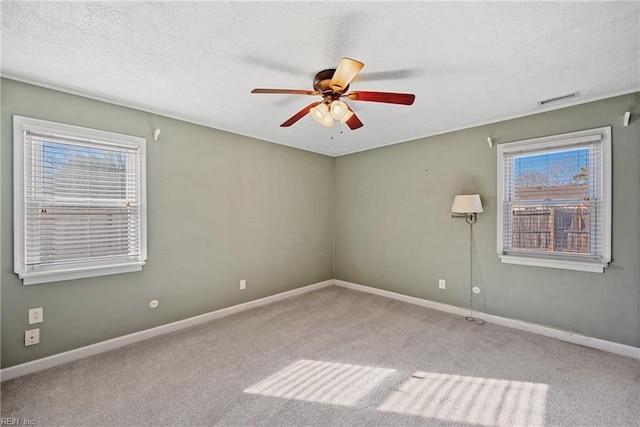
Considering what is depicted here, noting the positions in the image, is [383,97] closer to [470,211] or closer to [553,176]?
[470,211]

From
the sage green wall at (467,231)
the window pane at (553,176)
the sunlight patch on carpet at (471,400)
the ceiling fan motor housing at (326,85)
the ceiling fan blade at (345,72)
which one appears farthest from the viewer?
the window pane at (553,176)

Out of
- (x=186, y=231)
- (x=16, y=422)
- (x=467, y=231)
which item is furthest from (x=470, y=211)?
(x=16, y=422)

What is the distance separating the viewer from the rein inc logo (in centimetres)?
173

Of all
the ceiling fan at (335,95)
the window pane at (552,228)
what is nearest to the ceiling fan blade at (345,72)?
the ceiling fan at (335,95)

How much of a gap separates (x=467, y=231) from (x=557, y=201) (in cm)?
95

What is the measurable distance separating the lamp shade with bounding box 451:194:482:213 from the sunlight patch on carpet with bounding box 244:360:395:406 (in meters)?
2.00

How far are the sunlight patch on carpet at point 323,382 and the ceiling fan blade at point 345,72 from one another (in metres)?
2.25

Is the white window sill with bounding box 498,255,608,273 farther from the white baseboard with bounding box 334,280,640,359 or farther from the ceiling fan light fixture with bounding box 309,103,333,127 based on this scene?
the ceiling fan light fixture with bounding box 309,103,333,127

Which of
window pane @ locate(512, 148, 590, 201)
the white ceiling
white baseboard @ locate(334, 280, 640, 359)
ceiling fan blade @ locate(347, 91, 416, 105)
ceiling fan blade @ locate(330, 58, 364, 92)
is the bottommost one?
white baseboard @ locate(334, 280, 640, 359)

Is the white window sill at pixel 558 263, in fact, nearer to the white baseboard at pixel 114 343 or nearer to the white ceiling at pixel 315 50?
the white ceiling at pixel 315 50

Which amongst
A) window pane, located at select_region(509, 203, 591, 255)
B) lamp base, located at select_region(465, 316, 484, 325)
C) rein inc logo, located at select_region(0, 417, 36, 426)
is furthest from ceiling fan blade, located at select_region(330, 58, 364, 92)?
lamp base, located at select_region(465, 316, 484, 325)

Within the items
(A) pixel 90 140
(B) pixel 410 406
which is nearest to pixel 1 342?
(A) pixel 90 140

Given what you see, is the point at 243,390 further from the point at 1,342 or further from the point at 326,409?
the point at 1,342

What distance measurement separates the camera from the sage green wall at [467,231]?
8.42ft
